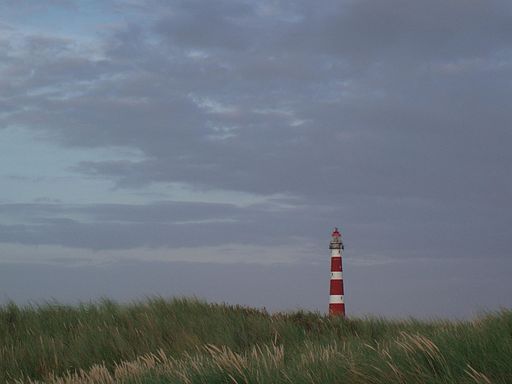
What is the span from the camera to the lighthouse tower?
60.3ft

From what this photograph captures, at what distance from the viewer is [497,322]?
19.2 feet

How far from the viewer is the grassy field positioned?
16.0 ft

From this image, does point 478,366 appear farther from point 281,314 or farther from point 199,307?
A: point 199,307

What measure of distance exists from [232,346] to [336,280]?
8050mm

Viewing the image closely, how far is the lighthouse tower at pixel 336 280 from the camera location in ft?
60.3

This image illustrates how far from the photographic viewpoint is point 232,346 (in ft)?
35.6

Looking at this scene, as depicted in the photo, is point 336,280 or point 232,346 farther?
point 336,280

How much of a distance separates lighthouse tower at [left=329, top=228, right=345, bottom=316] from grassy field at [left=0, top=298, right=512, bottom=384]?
15.0 ft

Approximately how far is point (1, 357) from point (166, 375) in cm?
553

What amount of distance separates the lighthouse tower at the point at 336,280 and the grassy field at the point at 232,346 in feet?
15.0

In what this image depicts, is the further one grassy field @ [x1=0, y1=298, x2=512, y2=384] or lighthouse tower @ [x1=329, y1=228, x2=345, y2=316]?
lighthouse tower @ [x1=329, y1=228, x2=345, y2=316]

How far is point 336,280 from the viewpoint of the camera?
18.5 meters

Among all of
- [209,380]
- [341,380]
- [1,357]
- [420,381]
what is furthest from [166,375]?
[1,357]

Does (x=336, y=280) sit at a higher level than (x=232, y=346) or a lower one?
higher
